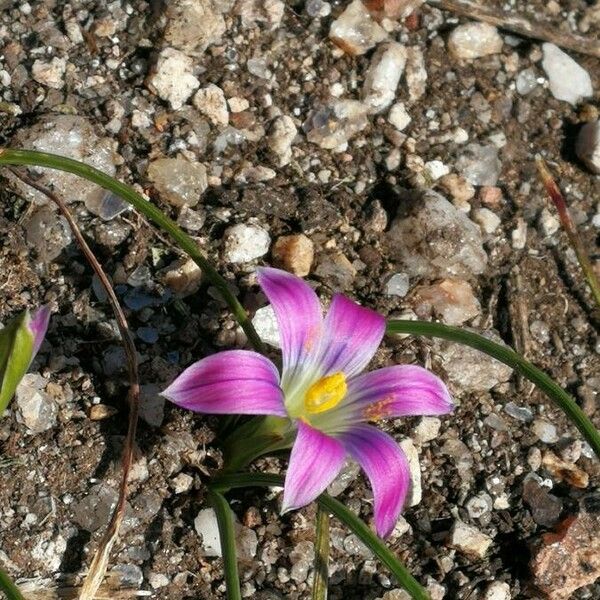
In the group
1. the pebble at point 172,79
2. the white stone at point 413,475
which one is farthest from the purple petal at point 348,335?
the pebble at point 172,79

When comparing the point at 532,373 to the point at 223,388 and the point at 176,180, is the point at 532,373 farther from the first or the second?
the point at 176,180

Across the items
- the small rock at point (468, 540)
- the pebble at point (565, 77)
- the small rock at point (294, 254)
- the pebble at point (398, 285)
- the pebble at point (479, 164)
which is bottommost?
the small rock at point (468, 540)

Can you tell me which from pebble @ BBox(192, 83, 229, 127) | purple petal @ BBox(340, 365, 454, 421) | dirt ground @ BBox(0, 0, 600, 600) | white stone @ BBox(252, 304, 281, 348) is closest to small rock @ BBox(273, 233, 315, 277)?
dirt ground @ BBox(0, 0, 600, 600)

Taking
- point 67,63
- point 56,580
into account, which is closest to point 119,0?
point 67,63

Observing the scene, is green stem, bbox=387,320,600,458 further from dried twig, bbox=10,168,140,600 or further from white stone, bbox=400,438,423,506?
dried twig, bbox=10,168,140,600

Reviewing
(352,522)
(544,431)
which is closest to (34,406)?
(352,522)

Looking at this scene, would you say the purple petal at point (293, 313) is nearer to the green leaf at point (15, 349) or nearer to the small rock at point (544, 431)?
the green leaf at point (15, 349)
